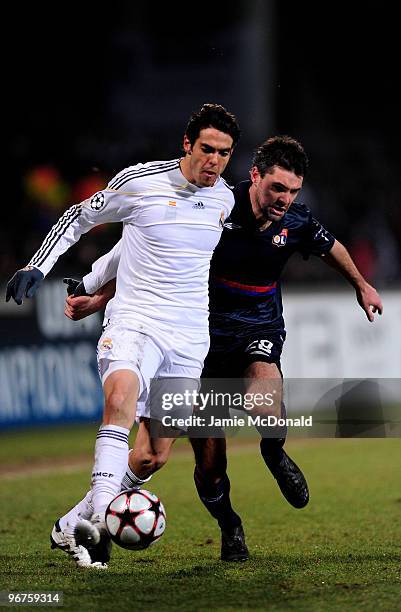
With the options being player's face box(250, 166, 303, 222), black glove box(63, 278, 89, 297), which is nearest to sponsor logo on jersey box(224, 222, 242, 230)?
player's face box(250, 166, 303, 222)

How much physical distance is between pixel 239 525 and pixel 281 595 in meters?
1.30

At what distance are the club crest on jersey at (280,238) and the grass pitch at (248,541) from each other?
→ 1.84 meters

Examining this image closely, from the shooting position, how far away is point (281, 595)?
5484mm

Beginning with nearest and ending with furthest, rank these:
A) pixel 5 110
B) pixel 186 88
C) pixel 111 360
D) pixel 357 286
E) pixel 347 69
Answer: pixel 111 360
pixel 357 286
pixel 186 88
pixel 5 110
pixel 347 69

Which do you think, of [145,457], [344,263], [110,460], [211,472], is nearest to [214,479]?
[211,472]

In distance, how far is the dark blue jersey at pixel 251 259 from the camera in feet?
22.6

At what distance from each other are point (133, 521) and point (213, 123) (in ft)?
7.26

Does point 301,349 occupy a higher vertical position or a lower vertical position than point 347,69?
lower

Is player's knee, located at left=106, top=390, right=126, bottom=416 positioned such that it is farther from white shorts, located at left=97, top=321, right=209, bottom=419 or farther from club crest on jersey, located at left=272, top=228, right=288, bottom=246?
club crest on jersey, located at left=272, top=228, right=288, bottom=246

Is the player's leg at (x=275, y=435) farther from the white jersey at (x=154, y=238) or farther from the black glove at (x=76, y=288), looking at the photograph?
the black glove at (x=76, y=288)

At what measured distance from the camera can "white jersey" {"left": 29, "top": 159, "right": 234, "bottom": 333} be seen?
625 cm

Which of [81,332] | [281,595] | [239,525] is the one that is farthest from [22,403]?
[281,595]

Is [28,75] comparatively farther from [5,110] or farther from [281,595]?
[281,595]

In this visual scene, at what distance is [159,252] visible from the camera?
20.5 feet
